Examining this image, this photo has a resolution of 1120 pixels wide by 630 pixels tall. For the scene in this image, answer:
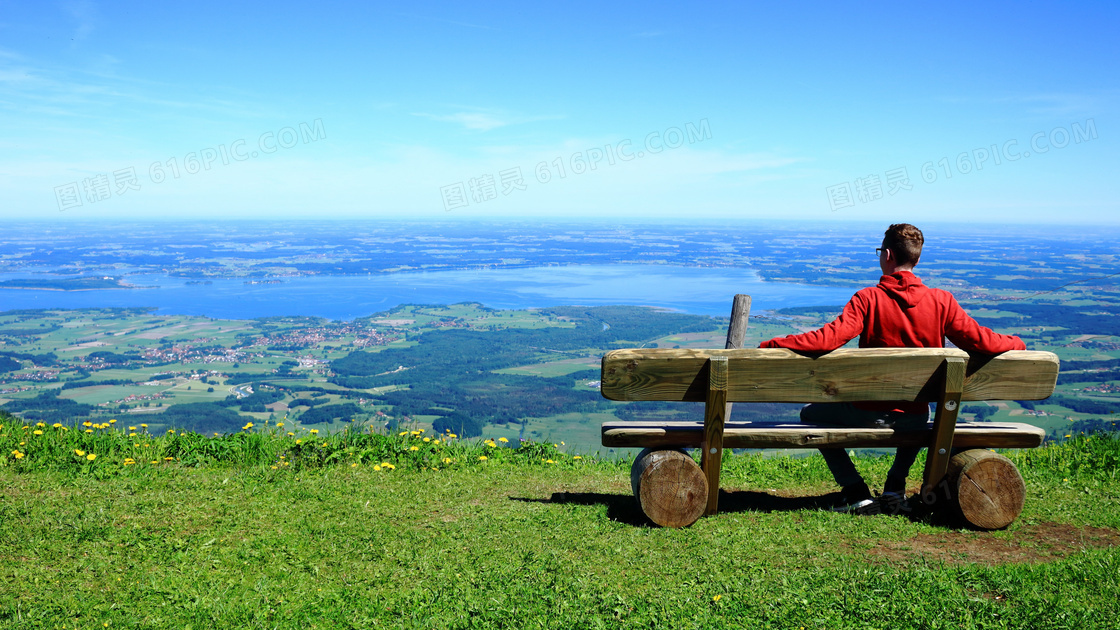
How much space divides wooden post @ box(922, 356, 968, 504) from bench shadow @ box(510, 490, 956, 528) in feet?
0.52

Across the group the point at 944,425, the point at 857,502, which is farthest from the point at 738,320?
the point at 944,425

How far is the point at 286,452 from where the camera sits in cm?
639

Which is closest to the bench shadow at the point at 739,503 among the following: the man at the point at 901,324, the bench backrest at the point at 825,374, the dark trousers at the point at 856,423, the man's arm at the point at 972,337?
the dark trousers at the point at 856,423

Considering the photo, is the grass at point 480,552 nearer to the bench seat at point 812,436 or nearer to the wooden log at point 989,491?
the wooden log at point 989,491

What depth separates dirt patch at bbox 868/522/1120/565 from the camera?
12.7ft

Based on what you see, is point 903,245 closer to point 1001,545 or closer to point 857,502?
point 857,502

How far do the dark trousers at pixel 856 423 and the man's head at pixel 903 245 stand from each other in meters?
1.03

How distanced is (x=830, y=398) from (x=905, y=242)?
4.01 feet

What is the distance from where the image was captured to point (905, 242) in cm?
436

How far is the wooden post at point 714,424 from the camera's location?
4105 mm

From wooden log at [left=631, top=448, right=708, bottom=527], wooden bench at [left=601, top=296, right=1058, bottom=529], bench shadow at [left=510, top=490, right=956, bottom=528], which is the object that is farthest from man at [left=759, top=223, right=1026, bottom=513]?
wooden log at [left=631, top=448, right=708, bottom=527]

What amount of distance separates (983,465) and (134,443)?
24.3ft

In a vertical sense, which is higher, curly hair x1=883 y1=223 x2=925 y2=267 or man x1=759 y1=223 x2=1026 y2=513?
curly hair x1=883 y1=223 x2=925 y2=267

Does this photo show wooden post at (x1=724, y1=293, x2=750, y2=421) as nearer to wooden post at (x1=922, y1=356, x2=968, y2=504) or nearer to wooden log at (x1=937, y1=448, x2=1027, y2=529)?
wooden post at (x1=922, y1=356, x2=968, y2=504)
